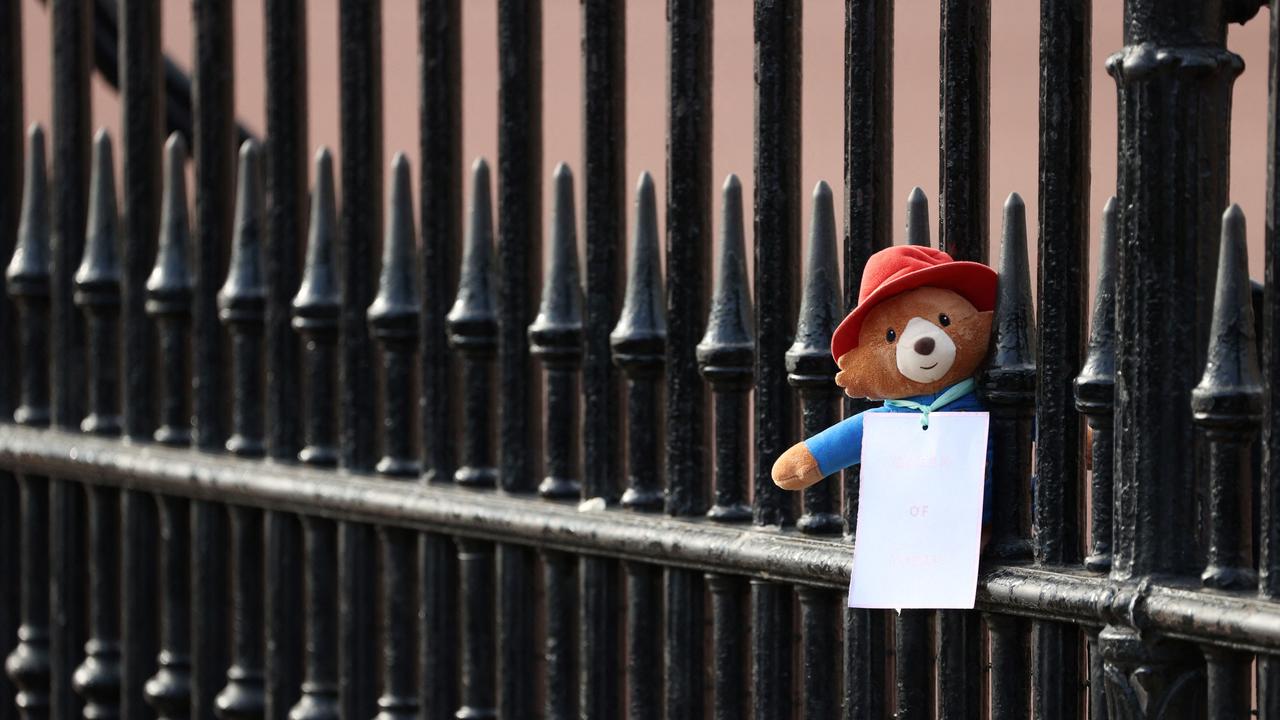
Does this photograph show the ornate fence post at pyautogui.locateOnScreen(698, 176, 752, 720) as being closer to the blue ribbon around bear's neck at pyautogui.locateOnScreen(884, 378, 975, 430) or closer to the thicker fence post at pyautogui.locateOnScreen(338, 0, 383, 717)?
the blue ribbon around bear's neck at pyautogui.locateOnScreen(884, 378, 975, 430)

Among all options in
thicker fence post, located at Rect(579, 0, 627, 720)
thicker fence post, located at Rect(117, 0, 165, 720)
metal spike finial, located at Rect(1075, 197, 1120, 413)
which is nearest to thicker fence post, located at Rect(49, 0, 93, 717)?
A: thicker fence post, located at Rect(117, 0, 165, 720)

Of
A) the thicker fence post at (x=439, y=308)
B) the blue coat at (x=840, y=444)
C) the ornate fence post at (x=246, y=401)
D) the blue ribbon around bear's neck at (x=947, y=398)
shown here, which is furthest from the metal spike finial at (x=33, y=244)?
the blue ribbon around bear's neck at (x=947, y=398)

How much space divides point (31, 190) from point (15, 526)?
68cm

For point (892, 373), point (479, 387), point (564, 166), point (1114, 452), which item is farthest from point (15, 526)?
point (1114, 452)

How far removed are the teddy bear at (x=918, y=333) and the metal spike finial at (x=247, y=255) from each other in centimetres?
130

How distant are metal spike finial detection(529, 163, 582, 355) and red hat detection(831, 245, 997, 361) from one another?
1.99 ft

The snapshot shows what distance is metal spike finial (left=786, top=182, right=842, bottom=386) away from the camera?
2215 millimetres

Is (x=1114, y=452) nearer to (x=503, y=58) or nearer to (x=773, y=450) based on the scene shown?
(x=773, y=450)

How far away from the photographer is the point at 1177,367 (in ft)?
6.07

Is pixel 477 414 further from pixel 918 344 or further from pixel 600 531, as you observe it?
pixel 918 344

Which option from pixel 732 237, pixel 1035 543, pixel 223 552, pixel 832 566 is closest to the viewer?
pixel 1035 543

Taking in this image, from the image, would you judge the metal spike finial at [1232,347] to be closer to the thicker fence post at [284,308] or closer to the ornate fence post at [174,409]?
the thicker fence post at [284,308]

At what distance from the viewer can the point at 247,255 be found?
10.0 feet

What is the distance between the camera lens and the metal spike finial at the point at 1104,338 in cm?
192
